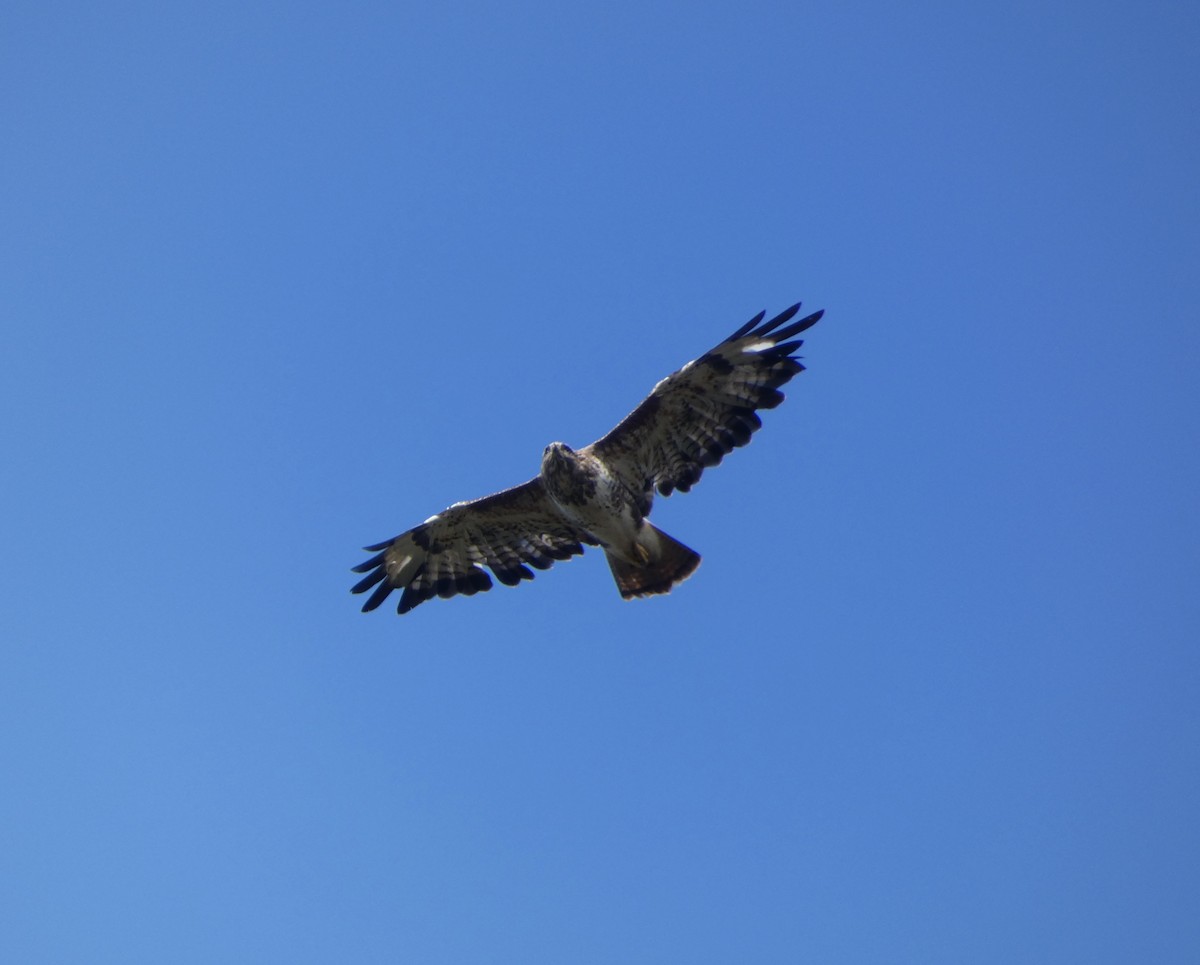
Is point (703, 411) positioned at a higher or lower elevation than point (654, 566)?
higher

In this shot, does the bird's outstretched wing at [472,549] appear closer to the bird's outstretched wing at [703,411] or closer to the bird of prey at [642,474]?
the bird of prey at [642,474]

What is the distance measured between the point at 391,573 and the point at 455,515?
1.01 m

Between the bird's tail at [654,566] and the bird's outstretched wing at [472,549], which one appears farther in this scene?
the bird's outstretched wing at [472,549]

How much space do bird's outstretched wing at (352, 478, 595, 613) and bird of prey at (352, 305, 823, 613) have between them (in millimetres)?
14

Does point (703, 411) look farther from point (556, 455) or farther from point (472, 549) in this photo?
point (472, 549)

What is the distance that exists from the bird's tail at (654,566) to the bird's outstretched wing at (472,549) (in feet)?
1.62

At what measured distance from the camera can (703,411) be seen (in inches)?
479

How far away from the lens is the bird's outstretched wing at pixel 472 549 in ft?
41.5

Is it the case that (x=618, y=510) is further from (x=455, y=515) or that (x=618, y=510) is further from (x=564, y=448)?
(x=455, y=515)

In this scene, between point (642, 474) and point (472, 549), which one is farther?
point (472, 549)

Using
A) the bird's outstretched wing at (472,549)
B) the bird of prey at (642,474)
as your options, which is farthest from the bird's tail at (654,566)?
the bird's outstretched wing at (472,549)

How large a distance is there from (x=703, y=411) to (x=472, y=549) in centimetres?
272

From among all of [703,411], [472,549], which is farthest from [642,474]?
[472,549]

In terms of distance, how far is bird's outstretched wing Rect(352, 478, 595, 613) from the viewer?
12.7 meters
